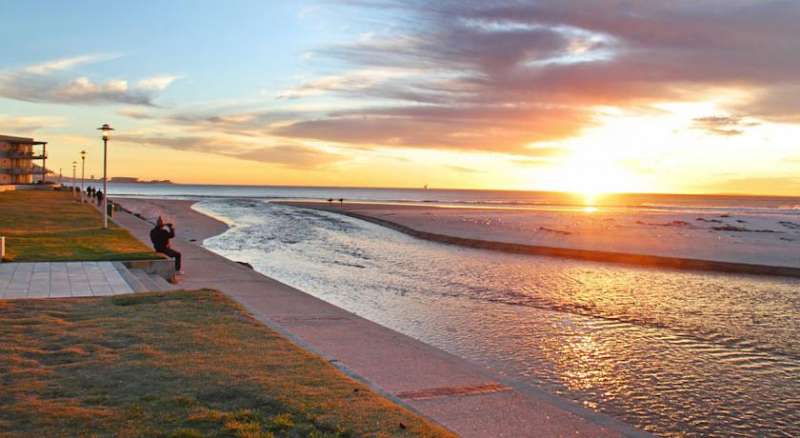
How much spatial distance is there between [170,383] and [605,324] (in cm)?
1064

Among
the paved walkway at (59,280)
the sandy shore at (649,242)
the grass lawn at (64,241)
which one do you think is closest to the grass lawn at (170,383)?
the paved walkway at (59,280)

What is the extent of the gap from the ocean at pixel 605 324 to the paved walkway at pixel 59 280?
5.49 m

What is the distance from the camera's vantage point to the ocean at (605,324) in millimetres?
8844

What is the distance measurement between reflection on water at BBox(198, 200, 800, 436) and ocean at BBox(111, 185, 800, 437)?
0.12ft

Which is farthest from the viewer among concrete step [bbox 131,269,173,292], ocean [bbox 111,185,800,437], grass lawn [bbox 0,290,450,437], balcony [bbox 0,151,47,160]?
balcony [bbox 0,151,47,160]

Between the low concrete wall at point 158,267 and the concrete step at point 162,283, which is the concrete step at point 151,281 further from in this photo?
the low concrete wall at point 158,267

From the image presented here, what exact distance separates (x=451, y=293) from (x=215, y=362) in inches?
444

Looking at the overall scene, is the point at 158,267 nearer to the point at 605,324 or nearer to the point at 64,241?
the point at 64,241

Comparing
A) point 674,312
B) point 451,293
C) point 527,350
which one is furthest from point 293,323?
point 674,312

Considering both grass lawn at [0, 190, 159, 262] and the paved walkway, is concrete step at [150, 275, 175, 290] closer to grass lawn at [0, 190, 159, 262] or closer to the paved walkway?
the paved walkway

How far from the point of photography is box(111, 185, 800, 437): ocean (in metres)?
8.84

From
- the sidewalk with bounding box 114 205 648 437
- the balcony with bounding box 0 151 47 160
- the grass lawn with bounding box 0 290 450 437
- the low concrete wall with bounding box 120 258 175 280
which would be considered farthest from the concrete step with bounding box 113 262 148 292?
the balcony with bounding box 0 151 47 160

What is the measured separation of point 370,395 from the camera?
21.9ft

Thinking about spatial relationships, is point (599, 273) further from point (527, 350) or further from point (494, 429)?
point (494, 429)
